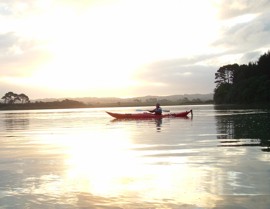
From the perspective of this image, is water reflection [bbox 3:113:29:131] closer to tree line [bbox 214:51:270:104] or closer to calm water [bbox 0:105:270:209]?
calm water [bbox 0:105:270:209]

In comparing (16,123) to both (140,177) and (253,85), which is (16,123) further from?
(253,85)

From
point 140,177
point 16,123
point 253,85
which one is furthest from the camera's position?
point 253,85

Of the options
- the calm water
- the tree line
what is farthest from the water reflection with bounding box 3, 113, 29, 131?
the tree line

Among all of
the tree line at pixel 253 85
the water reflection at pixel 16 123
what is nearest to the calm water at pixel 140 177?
the water reflection at pixel 16 123

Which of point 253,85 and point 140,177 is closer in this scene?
point 140,177

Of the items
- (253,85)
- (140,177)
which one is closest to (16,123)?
(140,177)

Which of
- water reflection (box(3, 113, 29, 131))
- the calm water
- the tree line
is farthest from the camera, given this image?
the tree line

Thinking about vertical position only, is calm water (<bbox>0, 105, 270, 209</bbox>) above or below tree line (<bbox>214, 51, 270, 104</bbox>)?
below

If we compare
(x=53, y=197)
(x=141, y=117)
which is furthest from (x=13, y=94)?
(x=53, y=197)

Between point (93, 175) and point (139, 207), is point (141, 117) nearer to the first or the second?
point (93, 175)

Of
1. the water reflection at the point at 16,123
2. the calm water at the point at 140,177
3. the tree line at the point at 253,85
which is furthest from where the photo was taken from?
the tree line at the point at 253,85

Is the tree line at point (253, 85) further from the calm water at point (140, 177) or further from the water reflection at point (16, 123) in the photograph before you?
the calm water at point (140, 177)

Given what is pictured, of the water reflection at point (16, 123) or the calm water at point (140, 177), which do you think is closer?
the calm water at point (140, 177)

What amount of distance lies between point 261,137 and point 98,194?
13.1 m
